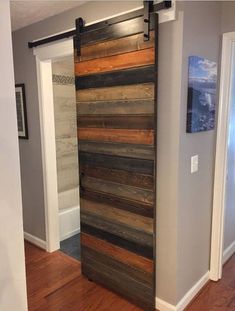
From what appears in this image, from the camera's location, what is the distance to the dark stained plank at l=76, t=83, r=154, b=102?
184 cm

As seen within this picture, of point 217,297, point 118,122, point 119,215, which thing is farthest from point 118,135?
point 217,297

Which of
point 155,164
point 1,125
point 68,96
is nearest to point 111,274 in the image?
point 155,164

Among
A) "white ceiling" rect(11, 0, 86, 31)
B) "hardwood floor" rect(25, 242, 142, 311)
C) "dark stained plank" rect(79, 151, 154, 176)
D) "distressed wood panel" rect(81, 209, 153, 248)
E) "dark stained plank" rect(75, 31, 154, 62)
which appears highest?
"white ceiling" rect(11, 0, 86, 31)

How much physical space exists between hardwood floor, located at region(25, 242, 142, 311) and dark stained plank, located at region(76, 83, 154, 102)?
161 centimetres

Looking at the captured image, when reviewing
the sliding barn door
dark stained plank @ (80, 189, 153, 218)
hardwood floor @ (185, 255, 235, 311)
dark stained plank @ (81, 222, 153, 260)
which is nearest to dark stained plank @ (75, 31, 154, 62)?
the sliding barn door

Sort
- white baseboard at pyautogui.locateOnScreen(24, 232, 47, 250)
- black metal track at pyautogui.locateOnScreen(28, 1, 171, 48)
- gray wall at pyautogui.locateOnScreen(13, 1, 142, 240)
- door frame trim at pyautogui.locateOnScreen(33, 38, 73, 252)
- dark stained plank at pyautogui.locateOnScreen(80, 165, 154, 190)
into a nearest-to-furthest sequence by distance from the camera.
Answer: black metal track at pyautogui.locateOnScreen(28, 1, 171, 48), dark stained plank at pyautogui.locateOnScreen(80, 165, 154, 190), gray wall at pyautogui.locateOnScreen(13, 1, 142, 240), door frame trim at pyautogui.locateOnScreen(33, 38, 73, 252), white baseboard at pyautogui.locateOnScreen(24, 232, 47, 250)

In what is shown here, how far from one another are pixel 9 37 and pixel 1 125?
1.08 ft

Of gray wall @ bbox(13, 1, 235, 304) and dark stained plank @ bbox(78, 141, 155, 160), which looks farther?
dark stained plank @ bbox(78, 141, 155, 160)

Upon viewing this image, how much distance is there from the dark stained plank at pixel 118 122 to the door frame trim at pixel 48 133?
2.08 feet

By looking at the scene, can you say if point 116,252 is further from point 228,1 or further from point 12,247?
point 228,1

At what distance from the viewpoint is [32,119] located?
290 centimetres

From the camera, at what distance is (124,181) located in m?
2.07

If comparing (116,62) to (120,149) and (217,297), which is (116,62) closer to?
(120,149)

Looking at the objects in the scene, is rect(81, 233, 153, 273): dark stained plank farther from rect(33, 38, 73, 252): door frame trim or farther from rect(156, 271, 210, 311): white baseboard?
rect(33, 38, 73, 252): door frame trim
